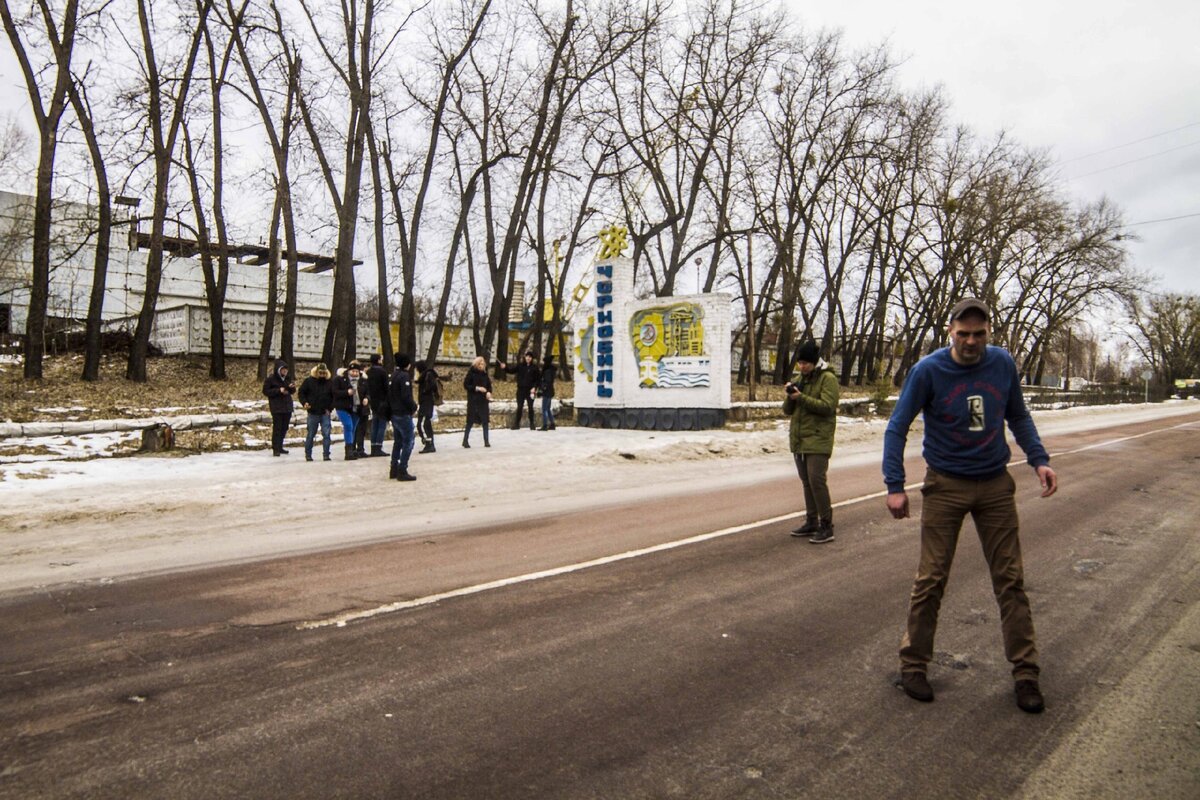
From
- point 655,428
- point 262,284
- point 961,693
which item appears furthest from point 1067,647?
point 262,284

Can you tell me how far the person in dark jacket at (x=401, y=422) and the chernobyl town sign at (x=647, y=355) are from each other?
1049cm

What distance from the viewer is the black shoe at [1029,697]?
3555 mm

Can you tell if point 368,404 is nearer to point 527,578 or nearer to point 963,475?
point 527,578

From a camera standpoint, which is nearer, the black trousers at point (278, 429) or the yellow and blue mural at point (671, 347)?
the black trousers at point (278, 429)

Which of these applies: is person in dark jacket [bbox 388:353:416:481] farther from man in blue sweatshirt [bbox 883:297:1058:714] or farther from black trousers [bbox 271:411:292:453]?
man in blue sweatshirt [bbox 883:297:1058:714]

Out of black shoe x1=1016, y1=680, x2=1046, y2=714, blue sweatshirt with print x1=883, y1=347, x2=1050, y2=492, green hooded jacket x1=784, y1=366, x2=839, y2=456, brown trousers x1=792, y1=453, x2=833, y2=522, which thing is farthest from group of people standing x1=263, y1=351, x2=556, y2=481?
black shoe x1=1016, y1=680, x2=1046, y2=714

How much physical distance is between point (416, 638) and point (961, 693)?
2.93 metres

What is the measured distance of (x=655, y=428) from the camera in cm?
2166

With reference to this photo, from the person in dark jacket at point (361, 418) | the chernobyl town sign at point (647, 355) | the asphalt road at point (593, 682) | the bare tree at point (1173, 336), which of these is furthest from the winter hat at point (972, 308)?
the bare tree at point (1173, 336)

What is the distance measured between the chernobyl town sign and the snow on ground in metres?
4.11

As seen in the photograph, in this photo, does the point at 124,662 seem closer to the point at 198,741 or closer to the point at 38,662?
the point at 38,662

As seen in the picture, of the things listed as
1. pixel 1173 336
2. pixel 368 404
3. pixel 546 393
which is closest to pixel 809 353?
pixel 368 404

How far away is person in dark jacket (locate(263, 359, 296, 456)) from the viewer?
1441cm

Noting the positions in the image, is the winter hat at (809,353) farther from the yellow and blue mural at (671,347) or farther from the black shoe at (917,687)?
the yellow and blue mural at (671,347)
